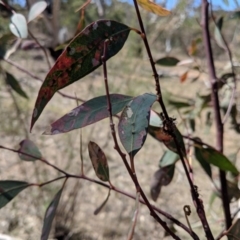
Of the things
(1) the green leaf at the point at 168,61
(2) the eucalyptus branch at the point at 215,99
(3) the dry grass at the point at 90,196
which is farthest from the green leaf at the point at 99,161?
(3) the dry grass at the point at 90,196

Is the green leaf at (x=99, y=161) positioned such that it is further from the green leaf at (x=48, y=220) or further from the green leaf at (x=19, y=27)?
the green leaf at (x=19, y=27)

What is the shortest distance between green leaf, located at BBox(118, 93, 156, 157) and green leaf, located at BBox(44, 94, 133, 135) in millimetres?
A: 18

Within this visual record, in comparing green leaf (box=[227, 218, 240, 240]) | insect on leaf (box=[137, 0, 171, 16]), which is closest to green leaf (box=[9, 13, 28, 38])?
insect on leaf (box=[137, 0, 171, 16])

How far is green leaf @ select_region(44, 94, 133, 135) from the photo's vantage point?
406 millimetres

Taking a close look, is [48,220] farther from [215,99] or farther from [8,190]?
[215,99]

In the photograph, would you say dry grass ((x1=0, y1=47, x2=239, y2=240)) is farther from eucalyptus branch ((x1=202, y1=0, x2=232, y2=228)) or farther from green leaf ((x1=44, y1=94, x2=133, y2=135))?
green leaf ((x1=44, y1=94, x2=133, y2=135))

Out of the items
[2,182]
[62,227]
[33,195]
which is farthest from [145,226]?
[2,182]

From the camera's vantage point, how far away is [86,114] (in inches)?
16.3

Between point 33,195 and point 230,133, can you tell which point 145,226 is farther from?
point 230,133

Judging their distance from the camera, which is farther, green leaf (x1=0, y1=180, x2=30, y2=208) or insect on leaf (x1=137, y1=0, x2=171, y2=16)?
green leaf (x1=0, y1=180, x2=30, y2=208)

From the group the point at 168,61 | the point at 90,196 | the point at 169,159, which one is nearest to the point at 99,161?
the point at 169,159

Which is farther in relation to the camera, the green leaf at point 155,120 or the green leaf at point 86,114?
the green leaf at point 155,120

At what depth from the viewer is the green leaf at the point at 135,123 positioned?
40cm

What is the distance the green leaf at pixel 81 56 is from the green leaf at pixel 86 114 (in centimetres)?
3
